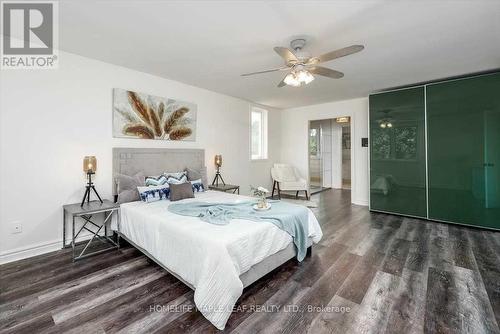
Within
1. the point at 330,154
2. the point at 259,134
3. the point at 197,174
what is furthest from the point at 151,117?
the point at 330,154

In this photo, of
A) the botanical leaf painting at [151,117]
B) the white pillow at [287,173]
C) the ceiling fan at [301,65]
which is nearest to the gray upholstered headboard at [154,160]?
the botanical leaf painting at [151,117]

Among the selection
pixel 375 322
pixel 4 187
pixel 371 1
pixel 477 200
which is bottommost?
pixel 375 322

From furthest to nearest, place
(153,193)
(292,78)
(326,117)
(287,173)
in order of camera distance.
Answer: (287,173)
(326,117)
(153,193)
(292,78)

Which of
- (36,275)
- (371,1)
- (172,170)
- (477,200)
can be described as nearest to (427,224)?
(477,200)

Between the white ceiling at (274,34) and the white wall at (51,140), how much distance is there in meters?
0.33

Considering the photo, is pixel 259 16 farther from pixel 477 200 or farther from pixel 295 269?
pixel 477 200

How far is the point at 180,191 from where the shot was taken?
133 inches

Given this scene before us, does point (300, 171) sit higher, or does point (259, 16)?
point (259, 16)

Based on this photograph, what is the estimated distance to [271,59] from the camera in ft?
10.0

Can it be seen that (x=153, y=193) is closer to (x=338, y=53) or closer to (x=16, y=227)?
(x=16, y=227)

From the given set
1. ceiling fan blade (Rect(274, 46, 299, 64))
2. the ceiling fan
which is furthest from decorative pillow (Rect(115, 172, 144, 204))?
ceiling fan blade (Rect(274, 46, 299, 64))

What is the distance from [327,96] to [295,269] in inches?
158

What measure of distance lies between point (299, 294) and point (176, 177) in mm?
2592


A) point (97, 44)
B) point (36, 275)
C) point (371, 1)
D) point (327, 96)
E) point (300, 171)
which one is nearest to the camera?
point (371, 1)
